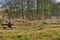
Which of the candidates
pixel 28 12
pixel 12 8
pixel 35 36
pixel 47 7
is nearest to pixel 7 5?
pixel 12 8

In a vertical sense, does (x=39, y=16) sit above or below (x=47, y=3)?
below

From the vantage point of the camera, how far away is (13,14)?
3912 centimetres

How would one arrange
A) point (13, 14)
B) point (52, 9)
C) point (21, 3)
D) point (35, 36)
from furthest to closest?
point (52, 9)
point (21, 3)
point (13, 14)
point (35, 36)

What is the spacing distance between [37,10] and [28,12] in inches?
91.9

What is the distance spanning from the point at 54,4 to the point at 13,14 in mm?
11093

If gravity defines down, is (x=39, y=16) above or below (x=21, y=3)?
below

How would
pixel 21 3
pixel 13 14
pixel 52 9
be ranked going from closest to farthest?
pixel 13 14 → pixel 21 3 → pixel 52 9

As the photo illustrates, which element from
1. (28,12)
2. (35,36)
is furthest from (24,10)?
(35,36)

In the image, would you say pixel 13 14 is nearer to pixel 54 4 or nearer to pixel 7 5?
pixel 7 5

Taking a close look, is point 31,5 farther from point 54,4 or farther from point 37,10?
point 54,4

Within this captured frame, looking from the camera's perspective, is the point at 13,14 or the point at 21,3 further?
the point at 21,3

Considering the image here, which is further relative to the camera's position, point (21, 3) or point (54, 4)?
point (54, 4)

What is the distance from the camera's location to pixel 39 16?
133 ft

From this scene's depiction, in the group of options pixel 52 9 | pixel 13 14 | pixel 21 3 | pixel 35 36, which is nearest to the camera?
pixel 35 36
